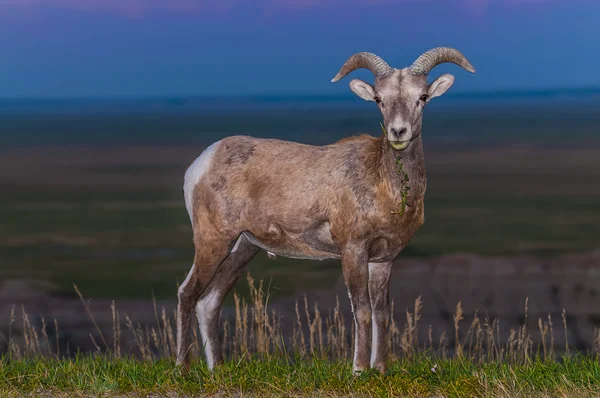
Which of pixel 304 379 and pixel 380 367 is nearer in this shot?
pixel 304 379

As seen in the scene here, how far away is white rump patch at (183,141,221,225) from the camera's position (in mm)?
11453

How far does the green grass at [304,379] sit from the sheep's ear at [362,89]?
2.67m

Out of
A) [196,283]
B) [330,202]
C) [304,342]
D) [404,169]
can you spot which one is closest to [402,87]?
[404,169]

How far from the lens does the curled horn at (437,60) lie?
10.2m

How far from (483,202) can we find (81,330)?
22346 mm

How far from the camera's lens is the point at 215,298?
1164cm

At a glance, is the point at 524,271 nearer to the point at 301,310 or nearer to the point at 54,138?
the point at 301,310

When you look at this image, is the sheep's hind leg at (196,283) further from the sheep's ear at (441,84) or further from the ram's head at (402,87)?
the sheep's ear at (441,84)

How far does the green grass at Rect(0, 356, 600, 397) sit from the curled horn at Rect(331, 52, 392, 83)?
2.90 m

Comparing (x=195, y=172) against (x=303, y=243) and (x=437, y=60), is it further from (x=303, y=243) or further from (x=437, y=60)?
(x=437, y=60)

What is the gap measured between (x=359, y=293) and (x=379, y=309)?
482 mm

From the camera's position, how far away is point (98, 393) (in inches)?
403

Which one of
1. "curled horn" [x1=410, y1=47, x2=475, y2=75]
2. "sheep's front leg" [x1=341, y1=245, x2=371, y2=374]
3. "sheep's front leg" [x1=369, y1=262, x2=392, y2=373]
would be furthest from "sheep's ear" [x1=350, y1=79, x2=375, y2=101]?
"sheep's front leg" [x1=369, y1=262, x2=392, y2=373]

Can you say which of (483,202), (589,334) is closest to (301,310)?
(589,334)
